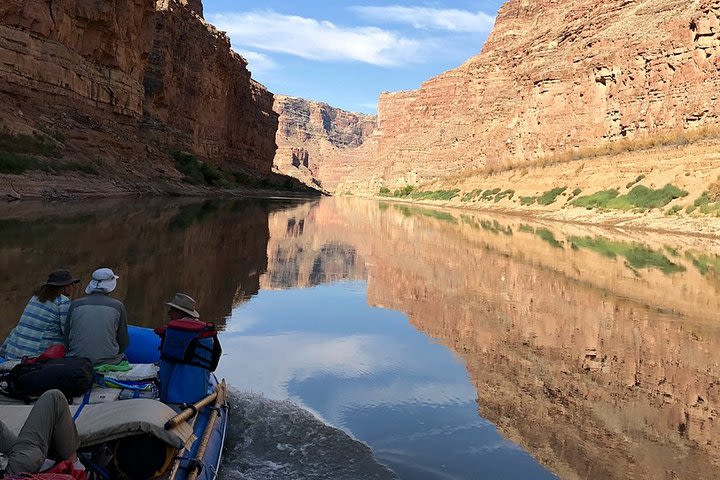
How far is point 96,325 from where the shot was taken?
478 cm

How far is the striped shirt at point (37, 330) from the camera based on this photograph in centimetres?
486

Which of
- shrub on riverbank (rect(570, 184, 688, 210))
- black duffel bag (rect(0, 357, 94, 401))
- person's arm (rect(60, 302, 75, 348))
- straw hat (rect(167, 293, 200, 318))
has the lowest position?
black duffel bag (rect(0, 357, 94, 401))

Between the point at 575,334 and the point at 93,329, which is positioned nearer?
the point at 93,329

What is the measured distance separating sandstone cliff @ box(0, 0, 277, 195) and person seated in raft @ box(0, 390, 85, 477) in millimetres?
29665

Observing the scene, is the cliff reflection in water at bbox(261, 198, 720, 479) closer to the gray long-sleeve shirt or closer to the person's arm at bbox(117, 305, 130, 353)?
the person's arm at bbox(117, 305, 130, 353)

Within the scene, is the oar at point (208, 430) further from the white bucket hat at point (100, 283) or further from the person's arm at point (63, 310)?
the person's arm at point (63, 310)

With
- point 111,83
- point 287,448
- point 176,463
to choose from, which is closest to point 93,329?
point 176,463

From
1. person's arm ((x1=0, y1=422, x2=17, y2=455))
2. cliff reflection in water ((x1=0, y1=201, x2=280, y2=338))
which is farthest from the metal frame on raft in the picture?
cliff reflection in water ((x1=0, y1=201, x2=280, y2=338))

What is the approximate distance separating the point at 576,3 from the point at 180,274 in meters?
73.9

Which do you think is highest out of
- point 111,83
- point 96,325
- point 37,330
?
point 111,83

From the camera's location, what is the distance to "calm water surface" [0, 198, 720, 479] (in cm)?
532

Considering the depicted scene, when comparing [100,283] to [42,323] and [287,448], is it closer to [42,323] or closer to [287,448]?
[42,323]

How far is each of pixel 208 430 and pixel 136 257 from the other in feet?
33.3

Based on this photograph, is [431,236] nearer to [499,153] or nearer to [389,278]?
[389,278]
